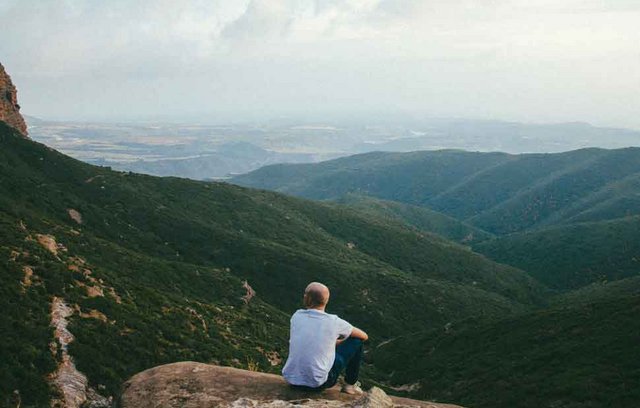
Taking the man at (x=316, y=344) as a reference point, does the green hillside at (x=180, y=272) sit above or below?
below

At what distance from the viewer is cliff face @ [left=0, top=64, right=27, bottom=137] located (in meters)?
83.0

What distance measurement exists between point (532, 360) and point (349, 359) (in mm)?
29208

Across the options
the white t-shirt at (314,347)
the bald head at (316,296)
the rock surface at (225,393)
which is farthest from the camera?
the bald head at (316,296)

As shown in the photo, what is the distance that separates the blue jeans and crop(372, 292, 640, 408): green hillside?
65.8 ft

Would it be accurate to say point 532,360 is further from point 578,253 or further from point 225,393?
point 578,253

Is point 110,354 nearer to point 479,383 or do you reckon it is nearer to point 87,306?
point 87,306

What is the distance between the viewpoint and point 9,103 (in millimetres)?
85562

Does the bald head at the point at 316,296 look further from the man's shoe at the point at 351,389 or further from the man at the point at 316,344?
the man's shoe at the point at 351,389

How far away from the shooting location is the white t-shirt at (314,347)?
33.5ft

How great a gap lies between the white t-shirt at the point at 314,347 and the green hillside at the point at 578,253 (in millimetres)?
111073

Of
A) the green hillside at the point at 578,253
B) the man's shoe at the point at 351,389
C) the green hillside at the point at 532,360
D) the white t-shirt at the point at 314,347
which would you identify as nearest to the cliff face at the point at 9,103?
the green hillside at the point at 532,360

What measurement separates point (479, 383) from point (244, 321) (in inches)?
862

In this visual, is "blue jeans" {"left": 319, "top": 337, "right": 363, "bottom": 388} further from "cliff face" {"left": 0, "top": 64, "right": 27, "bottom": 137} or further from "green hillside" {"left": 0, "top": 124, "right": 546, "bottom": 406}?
"cliff face" {"left": 0, "top": 64, "right": 27, "bottom": 137}

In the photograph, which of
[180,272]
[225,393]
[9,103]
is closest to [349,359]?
[225,393]
